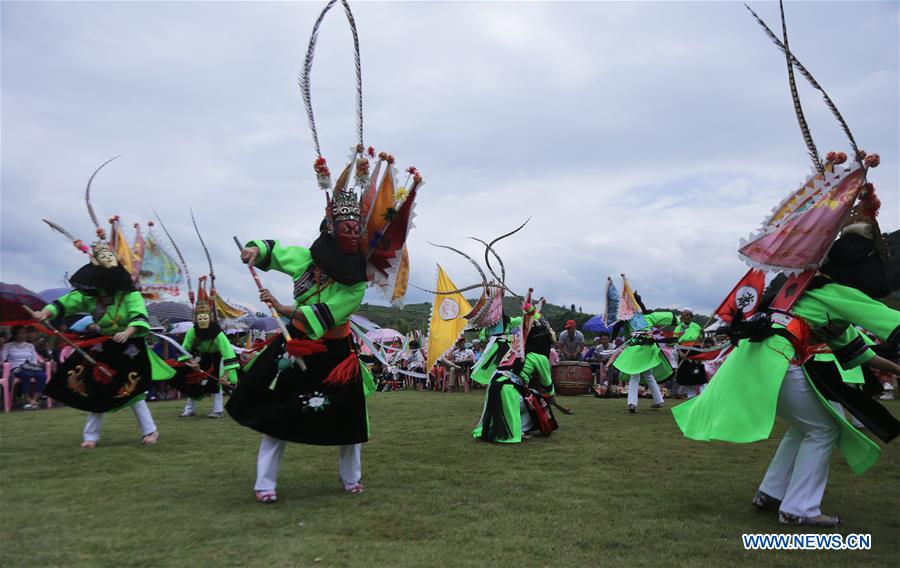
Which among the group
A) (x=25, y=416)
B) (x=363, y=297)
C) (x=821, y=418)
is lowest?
(x=25, y=416)

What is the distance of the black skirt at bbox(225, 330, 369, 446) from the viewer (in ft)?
15.2

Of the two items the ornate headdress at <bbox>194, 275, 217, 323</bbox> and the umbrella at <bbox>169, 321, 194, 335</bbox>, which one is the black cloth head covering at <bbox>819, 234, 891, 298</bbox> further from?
the umbrella at <bbox>169, 321, 194, 335</bbox>

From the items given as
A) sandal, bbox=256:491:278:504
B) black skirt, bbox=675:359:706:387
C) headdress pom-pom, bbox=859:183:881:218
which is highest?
headdress pom-pom, bbox=859:183:881:218

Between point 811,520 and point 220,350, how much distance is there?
9.03 meters

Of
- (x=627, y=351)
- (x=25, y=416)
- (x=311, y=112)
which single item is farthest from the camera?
(x=627, y=351)

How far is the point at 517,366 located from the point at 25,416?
27.8 ft

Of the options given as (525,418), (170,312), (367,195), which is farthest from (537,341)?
(170,312)

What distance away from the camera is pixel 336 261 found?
473cm

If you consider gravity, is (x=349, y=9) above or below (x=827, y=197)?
above

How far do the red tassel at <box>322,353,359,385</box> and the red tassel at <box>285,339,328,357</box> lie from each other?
24cm

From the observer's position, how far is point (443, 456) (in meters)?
6.71

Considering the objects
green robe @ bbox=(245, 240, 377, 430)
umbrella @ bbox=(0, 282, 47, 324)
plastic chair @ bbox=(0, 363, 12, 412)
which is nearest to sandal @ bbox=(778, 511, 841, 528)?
green robe @ bbox=(245, 240, 377, 430)

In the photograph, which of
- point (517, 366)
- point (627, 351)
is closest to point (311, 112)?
point (517, 366)

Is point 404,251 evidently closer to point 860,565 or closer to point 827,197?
point 827,197
